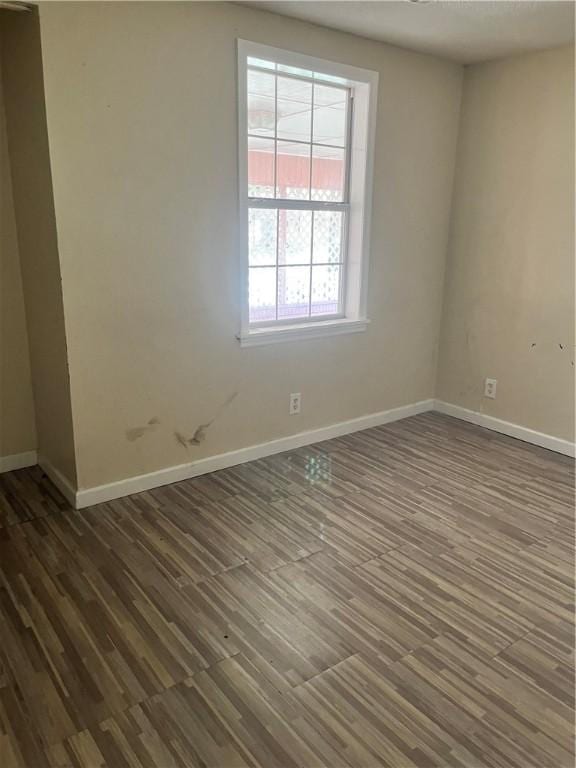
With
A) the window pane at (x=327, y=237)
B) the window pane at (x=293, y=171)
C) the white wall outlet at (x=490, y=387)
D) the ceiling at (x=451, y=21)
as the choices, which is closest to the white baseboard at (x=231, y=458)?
the white wall outlet at (x=490, y=387)

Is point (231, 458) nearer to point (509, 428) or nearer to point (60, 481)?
point (60, 481)

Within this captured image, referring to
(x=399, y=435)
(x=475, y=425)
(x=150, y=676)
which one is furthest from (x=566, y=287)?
(x=150, y=676)

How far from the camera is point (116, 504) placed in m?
2.87

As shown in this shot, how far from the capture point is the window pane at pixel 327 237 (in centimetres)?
347

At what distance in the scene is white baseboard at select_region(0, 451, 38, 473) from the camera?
3.21 m

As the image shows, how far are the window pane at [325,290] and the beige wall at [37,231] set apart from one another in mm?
1535

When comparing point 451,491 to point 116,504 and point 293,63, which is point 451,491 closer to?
point 116,504

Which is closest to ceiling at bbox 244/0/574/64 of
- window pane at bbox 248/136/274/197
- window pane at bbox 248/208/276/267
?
window pane at bbox 248/136/274/197

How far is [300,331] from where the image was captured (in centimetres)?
341

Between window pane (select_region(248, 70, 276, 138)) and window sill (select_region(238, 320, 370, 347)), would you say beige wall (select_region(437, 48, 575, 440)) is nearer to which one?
window sill (select_region(238, 320, 370, 347))

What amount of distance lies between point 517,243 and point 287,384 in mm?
1768

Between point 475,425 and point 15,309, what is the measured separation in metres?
3.09

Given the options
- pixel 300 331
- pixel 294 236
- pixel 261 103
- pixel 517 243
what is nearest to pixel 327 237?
pixel 294 236

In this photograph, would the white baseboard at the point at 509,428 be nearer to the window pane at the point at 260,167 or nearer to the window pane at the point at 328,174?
the window pane at the point at 328,174
